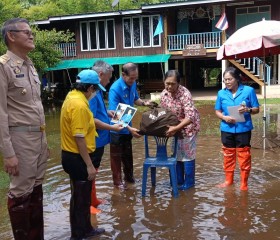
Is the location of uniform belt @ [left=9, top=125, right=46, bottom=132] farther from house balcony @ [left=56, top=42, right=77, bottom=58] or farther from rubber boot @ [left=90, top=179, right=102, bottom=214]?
house balcony @ [left=56, top=42, right=77, bottom=58]

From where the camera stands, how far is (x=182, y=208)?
4488 millimetres

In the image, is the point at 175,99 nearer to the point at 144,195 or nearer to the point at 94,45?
the point at 144,195

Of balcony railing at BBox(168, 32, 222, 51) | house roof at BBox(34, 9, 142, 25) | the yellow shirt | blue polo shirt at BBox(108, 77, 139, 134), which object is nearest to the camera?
the yellow shirt

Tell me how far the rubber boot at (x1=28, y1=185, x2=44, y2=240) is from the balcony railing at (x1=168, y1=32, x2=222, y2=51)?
17.1m

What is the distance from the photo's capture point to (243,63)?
1836 cm

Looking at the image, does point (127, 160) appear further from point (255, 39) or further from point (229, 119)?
point (255, 39)

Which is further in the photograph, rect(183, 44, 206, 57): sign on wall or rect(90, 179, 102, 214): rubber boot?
rect(183, 44, 206, 57): sign on wall

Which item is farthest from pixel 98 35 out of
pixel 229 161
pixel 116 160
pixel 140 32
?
pixel 229 161

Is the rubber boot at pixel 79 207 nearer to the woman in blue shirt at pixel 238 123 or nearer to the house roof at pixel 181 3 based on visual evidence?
the woman in blue shirt at pixel 238 123

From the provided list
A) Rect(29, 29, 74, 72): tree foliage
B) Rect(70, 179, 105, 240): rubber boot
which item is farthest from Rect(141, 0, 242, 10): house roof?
Rect(70, 179, 105, 240): rubber boot

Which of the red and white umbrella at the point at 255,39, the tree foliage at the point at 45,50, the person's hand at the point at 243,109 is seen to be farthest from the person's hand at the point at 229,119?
the tree foliage at the point at 45,50

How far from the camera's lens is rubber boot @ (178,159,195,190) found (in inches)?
199

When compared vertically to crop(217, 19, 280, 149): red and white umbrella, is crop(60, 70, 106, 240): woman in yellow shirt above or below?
below

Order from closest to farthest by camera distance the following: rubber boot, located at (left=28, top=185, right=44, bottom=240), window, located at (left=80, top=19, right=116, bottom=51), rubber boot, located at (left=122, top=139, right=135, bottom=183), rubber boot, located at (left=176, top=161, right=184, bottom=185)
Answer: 1. rubber boot, located at (left=28, top=185, right=44, bottom=240)
2. rubber boot, located at (left=176, top=161, right=184, bottom=185)
3. rubber boot, located at (left=122, top=139, right=135, bottom=183)
4. window, located at (left=80, top=19, right=116, bottom=51)
